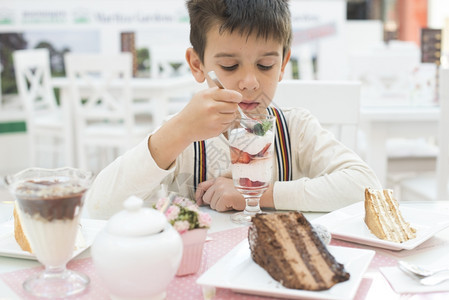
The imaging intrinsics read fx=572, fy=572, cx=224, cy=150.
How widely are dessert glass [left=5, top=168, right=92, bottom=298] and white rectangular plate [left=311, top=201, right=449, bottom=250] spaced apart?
47 cm

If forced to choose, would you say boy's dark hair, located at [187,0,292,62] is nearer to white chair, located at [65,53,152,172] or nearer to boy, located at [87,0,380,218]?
boy, located at [87,0,380,218]

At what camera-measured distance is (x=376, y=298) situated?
2.63 feet

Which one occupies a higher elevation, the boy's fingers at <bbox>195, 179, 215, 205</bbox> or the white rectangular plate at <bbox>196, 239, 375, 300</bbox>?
the boy's fingers at <bbox>195, 179, 215, 205</bbox>

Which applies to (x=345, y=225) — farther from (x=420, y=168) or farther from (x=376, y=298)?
(x=420, y=168)

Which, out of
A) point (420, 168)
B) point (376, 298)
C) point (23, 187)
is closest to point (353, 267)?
point (376, 298)

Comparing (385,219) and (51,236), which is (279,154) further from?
(51,236)

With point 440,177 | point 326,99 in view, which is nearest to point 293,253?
point 326,99

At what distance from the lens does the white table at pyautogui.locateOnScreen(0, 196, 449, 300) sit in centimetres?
81

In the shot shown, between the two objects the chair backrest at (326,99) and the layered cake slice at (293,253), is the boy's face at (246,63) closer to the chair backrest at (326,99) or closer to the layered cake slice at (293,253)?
the chair backrest at (326,99)

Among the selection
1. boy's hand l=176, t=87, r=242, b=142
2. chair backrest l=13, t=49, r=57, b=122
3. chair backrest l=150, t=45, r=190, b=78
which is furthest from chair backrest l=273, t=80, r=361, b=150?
chair backrest l=150, t=45, r=190, b=78

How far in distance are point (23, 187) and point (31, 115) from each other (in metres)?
3.88

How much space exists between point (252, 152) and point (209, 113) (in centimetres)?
11

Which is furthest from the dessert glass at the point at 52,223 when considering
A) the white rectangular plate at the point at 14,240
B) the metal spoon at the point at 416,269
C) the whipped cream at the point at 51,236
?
the metal spoon at the point at 416,269

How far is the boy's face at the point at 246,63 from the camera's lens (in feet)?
4.56
